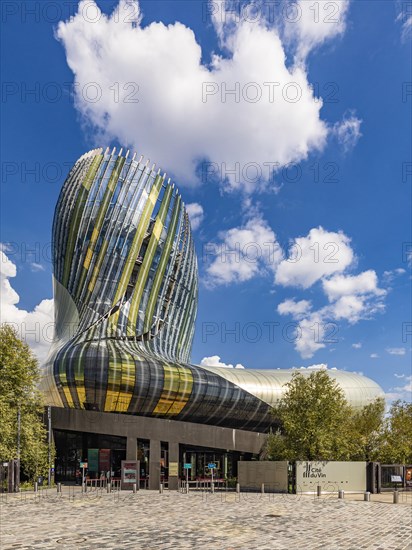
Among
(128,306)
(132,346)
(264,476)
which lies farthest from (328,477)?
(128,306)

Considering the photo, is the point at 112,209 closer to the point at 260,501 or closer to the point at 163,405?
the point at 163,405

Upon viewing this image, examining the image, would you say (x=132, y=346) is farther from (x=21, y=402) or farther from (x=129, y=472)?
(x=129, y=472)

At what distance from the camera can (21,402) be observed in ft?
146

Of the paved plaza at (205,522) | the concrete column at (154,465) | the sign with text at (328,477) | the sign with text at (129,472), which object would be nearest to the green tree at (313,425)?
the sign with text at (328,477)

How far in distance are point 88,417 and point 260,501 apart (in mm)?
23269

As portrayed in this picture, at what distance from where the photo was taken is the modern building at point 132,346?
178 ft

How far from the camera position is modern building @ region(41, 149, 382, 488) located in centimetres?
5419

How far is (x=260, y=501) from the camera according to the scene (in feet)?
112

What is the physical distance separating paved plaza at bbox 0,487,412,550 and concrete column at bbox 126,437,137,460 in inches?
480

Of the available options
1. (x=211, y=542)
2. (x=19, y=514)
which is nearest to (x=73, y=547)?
(x=211, y=542)

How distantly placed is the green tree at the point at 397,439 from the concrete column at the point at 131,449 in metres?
24.4

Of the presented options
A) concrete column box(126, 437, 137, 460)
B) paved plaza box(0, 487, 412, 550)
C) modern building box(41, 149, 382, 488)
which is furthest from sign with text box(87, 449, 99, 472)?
paved plaza box(0, 487, 412, 550)

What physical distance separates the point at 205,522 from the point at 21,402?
2563 centimetres

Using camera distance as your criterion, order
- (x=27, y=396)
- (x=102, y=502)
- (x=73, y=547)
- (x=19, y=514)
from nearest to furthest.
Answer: (x=73, y=547), (x=19, y=514), (x=102, y=502), (x=27, y=396)
